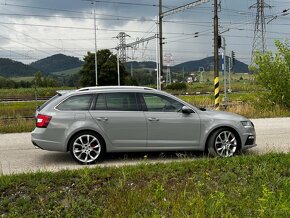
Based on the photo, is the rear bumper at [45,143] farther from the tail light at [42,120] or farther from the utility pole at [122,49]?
the utility pole at [122,49]

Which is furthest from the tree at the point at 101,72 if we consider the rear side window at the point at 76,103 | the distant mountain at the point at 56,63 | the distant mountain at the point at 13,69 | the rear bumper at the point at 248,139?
the rear bumper at the point at 248,139

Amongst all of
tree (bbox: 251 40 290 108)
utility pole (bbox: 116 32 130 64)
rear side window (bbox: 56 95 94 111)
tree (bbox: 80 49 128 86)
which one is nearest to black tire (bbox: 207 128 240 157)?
rear side window (bbox: 56 95 94 111)

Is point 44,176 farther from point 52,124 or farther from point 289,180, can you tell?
point 289,180

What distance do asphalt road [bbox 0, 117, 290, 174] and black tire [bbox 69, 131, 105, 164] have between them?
0.19 metres

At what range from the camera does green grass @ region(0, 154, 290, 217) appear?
16.8ft

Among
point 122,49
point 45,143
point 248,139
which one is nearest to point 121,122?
point 45,143

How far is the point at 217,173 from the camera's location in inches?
259

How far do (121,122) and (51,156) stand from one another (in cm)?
205

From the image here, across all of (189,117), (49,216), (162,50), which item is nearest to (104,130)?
(189,117)

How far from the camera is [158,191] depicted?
5547mm

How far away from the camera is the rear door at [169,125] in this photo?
8.05 meters

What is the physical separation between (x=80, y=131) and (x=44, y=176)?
181 centimetres

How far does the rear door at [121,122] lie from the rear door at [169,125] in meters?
0.19

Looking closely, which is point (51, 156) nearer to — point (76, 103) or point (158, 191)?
point (76, 103)
